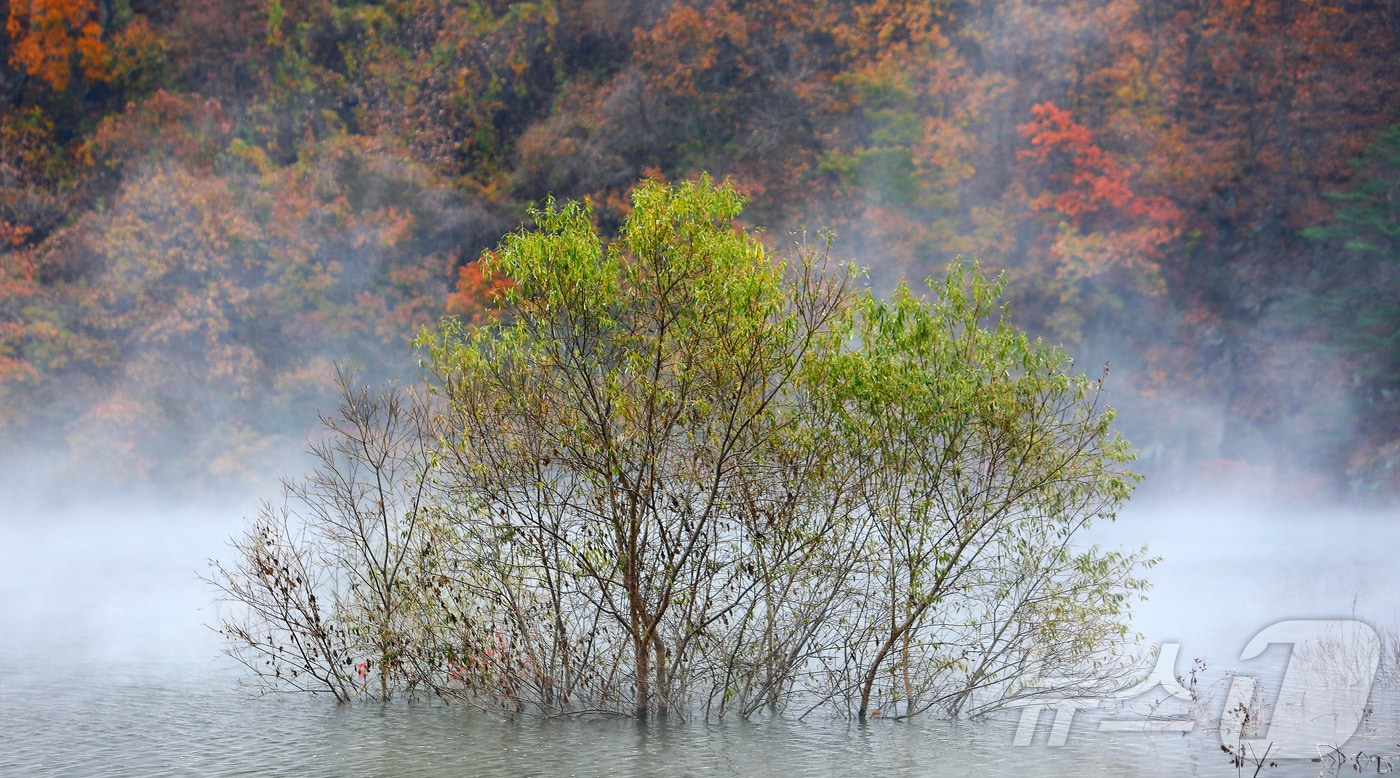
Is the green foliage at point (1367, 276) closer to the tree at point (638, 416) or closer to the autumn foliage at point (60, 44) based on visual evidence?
the tree at point (638, 416)

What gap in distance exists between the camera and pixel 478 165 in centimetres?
4403

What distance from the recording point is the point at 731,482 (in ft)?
39.4

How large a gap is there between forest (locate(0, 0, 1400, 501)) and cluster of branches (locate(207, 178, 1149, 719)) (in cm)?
2332

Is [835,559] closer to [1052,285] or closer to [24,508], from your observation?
[1052,285]

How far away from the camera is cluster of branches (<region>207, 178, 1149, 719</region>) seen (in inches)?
468

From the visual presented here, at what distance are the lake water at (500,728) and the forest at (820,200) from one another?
1443 centimetres

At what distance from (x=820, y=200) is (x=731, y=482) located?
29040 mm

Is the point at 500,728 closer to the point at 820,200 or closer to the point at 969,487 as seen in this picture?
the point at 969,487

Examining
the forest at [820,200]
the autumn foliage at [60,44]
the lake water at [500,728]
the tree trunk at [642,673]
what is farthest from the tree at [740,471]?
the autumn foliage at [60,44]

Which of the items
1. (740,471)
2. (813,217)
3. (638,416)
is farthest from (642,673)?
(813,217)

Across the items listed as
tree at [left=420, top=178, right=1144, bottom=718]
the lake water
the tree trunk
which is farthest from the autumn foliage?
the tree trunk

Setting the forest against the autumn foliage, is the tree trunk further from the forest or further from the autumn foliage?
the autumn foliage

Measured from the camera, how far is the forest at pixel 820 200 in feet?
121

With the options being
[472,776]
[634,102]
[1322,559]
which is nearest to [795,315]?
[472,776]
